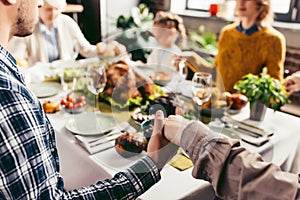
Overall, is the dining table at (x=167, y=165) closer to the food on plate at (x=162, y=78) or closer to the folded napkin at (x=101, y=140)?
the folded napkin at (x=101, y=140)

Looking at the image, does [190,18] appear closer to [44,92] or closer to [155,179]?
[44,92]

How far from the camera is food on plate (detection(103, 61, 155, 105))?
1.26 meters

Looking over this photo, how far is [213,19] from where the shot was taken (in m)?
3.08

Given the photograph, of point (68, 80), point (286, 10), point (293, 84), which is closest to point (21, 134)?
point (68, 80)

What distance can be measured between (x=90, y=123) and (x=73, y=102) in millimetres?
199

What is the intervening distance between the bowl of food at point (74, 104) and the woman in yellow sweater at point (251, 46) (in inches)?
34.6

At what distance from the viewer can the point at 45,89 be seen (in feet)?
5.12

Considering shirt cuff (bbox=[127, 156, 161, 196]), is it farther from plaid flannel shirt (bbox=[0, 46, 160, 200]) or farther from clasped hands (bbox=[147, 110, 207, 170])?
plaid flannel shirt (bbox=[0, 46, 160, 200])

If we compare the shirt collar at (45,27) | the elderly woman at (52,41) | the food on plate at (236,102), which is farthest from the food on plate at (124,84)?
the shirt collar at (45,27)

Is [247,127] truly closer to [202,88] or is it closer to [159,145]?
[202,88]

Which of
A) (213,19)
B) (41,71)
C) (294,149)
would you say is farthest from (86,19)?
(294,149)

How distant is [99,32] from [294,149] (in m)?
2.88

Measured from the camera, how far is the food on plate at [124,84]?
1.26 metres

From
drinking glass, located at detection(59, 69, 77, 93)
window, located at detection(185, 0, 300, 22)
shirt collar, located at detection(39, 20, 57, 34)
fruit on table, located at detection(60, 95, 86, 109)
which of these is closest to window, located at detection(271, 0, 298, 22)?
window, located at detection(185, 0, 300, 22)
